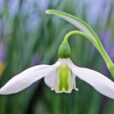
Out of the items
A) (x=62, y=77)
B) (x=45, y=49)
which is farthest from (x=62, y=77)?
(x=45, y=49)

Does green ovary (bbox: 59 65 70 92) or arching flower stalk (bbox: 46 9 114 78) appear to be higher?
arching flower stalk (bbox: 46 9 114 78)

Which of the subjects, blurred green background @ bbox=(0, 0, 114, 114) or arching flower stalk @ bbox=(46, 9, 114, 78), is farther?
blurred green background @ bbox=(0, 0, 114, 114)

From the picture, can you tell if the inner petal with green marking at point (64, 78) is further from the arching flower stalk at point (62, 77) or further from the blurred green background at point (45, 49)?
the blurred green background at point (45, 49)

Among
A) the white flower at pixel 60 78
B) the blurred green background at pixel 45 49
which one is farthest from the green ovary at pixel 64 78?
the blurred green background at pixel 45 49

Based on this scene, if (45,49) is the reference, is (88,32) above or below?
above

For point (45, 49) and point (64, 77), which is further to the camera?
point (45, 49)

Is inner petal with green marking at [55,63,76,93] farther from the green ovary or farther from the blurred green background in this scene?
the blurred green background

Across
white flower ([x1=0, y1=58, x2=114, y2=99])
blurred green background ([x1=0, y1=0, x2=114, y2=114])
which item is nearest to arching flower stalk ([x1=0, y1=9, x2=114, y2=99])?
white flower ([x1=0, y1=58, x2=114, y2=99])

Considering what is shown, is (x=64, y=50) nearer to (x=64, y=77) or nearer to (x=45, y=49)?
(x=64, y=77)
